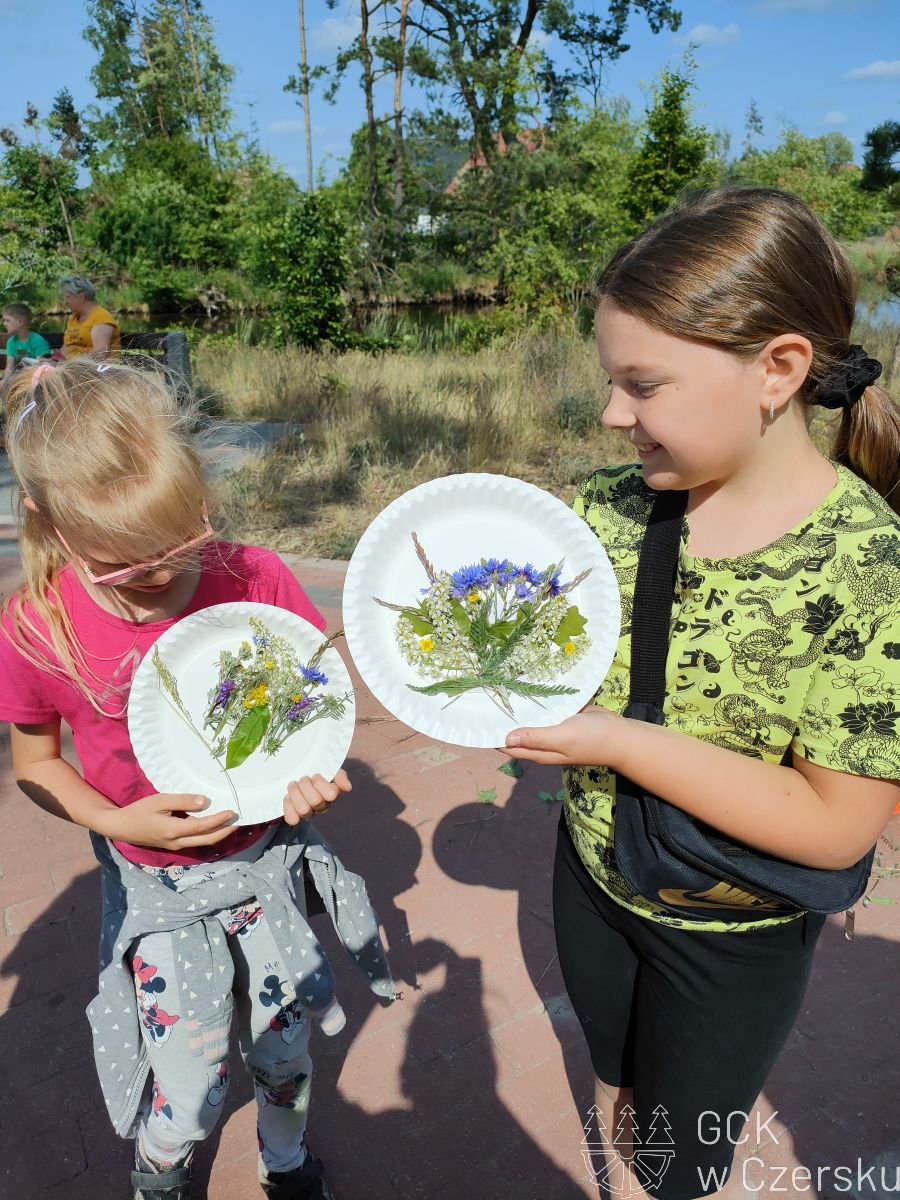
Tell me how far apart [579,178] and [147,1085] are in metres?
29.6

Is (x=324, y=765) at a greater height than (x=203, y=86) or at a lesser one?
lesser

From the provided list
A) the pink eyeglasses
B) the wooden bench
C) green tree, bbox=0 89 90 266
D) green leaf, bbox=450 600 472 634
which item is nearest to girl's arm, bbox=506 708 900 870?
green leaf, bbox=450 600 472 634

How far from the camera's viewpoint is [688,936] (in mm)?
1396

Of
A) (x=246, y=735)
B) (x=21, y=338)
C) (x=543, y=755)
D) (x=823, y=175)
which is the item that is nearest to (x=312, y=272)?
(x=21, y=338)

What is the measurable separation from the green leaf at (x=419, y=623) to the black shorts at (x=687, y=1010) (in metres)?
0.59

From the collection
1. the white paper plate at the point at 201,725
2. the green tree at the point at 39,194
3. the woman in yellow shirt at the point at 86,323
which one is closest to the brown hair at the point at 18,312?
the woman in yellow shirt at the point at 86,323

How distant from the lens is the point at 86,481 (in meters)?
1.43

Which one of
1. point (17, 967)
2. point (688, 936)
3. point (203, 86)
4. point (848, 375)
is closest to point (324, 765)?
point (688, 936)

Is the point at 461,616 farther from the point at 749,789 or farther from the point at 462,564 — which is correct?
the point at 749,789

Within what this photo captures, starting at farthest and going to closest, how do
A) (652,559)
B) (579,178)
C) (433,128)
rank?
(433,128) → (579,178) → (652,559)

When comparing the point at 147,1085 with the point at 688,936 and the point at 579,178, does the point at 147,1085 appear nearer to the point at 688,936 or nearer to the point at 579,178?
the point at 688,936

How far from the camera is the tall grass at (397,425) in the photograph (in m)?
6.75

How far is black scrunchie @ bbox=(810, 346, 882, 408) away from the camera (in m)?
1.26

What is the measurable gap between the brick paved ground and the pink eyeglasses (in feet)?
1.68
